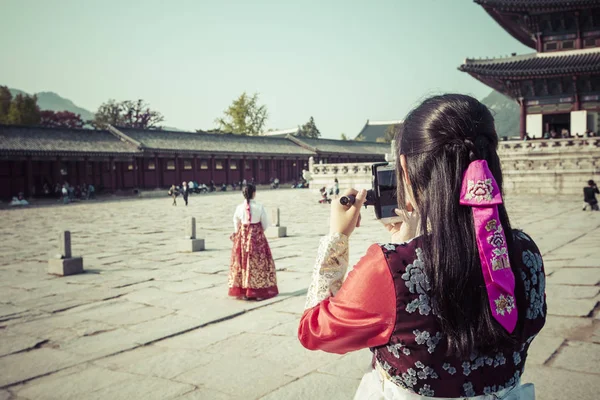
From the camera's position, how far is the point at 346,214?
1.38 meters

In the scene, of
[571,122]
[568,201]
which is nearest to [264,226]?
[568,201]

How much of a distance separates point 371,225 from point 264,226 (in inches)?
278

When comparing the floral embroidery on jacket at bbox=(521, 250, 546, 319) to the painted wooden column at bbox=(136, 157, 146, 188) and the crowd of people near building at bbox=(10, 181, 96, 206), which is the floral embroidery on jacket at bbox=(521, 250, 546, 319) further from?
the painted wooden column at bbox=(136, 157, 146, 188)

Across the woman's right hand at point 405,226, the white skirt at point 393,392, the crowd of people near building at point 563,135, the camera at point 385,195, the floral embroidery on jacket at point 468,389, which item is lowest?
the white skirt at point 393,392

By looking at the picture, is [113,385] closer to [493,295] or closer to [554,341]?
[493,295]

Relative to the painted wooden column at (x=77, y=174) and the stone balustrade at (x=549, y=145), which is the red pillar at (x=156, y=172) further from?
the stone balustrade at (x=549, y=145)

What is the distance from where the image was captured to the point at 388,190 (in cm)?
150

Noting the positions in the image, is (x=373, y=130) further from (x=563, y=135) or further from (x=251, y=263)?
(x=251, y=263)

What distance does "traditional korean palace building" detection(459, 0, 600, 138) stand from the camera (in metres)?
21.0

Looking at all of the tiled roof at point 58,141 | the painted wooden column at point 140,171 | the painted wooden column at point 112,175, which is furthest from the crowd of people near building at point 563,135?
the painted wooden column at point 112,175

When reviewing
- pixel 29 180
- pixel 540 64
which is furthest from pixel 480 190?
pixel 29 180

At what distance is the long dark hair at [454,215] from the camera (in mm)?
1139

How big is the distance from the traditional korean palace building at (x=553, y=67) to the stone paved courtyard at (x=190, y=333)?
15.3m

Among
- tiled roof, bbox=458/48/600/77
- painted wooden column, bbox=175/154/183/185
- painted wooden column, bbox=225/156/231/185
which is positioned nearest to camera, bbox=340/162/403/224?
tiled roof, bbox=458/48/600/77
